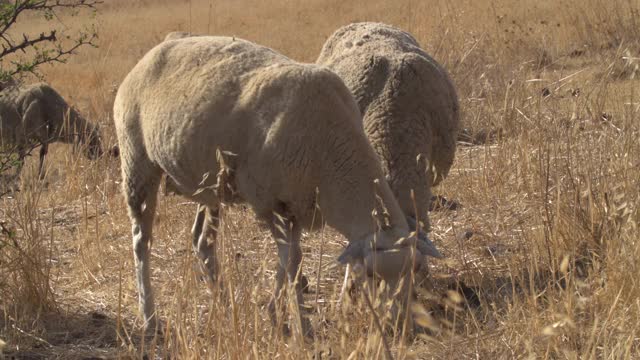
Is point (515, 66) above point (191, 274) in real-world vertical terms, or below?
below

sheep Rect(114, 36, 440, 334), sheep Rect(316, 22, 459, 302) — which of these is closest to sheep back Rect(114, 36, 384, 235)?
sheep Rect(114, 36, 440, 334)

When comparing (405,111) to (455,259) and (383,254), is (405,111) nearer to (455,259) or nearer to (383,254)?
(455,259)

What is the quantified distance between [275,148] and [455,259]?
1839 mm

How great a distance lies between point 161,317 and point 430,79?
7.28 ft

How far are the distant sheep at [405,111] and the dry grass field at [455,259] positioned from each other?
0.47 metres

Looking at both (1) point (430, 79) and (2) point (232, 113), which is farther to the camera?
(1) point (430, 79)

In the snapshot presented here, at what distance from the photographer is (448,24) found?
40.9 feet

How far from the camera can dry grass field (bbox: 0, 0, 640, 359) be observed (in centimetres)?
373

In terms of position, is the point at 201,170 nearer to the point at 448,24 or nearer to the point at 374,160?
the point at 374,160

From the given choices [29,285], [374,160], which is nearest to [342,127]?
[374,160]

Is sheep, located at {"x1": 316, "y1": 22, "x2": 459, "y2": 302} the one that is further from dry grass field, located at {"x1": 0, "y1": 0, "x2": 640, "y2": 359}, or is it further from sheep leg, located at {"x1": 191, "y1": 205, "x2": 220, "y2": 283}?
sheep leg, located at {"x1": 191, "y1": 205, "x2": 220, "y2": 283}

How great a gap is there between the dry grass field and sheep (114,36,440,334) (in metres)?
0.31

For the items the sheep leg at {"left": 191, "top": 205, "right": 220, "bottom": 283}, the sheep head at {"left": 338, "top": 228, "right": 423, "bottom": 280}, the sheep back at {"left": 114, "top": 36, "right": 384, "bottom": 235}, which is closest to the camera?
the sheep head at {"left": 338, "top": 228, "right": 423, "bottom": 280}

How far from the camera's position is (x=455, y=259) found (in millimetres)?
6164
